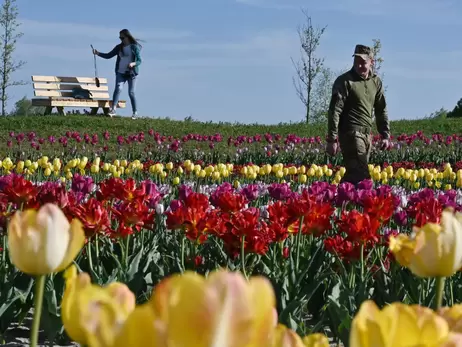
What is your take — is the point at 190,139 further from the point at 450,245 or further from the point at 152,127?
the point at 450,245

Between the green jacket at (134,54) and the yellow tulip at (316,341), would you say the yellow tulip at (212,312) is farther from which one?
the green jacket at (134,54)

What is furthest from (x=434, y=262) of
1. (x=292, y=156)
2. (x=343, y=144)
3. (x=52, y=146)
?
(x=52, y=146)

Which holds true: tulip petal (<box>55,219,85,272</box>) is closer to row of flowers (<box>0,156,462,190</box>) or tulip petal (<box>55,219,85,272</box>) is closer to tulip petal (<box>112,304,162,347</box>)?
tulip petal (<box>112,304,162,347</box>)

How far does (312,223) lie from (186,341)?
11.5 ft

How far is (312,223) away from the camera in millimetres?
4133

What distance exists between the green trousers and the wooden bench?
17.0 meters

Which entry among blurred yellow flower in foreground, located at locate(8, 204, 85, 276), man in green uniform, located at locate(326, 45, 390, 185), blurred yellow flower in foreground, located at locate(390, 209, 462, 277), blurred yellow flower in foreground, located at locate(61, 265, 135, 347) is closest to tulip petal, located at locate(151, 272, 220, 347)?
blurred yellow flower in foreground, located at locate(61, 265, 135, 347)

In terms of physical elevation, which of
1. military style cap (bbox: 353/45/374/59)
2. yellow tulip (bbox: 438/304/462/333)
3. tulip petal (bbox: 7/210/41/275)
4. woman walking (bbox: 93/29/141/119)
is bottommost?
yellow tulip (bbox: 438/304/462/333)

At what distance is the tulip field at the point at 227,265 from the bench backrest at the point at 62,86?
48.8 feet

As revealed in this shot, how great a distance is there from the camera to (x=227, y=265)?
4.09 meters

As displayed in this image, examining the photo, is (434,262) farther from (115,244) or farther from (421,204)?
(115,244)

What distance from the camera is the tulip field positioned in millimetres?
687

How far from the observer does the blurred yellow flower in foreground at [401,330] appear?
77 cm

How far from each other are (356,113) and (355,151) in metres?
0.45
